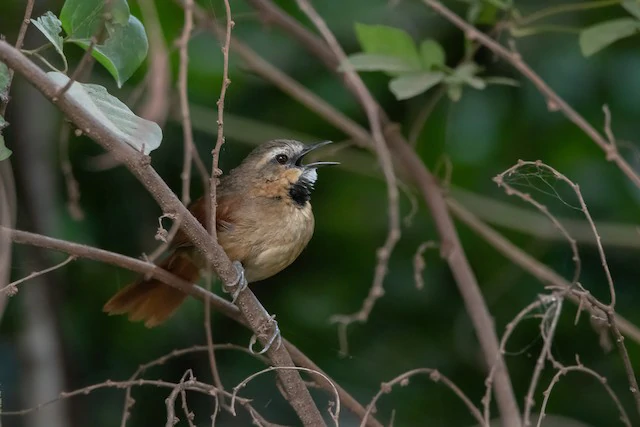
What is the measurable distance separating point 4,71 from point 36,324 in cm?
188

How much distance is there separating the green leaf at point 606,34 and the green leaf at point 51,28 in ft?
4.64

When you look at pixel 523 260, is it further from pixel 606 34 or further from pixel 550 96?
pixel 606 34

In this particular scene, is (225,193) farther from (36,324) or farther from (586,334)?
(586,334)

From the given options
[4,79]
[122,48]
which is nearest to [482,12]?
[122,48]

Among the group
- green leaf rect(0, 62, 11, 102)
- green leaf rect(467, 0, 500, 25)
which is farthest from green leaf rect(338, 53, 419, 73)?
green leaf rect(0, 62, 11, 102)

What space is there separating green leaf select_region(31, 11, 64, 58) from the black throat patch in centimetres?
105

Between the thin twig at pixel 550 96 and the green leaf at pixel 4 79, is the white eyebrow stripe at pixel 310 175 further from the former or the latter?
the green leaf at pixel 4 79

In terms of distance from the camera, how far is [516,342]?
3436mm

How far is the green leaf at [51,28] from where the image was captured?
1783 mm

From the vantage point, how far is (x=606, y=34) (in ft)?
8.50

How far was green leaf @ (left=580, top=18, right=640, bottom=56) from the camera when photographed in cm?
258

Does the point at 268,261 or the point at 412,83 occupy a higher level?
the point at 412,83

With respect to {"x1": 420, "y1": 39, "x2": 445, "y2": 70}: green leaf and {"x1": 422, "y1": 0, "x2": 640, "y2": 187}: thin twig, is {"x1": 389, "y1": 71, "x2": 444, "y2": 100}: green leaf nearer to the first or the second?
{"x1": 420, "y1": 39, "x2": 445, "y2": 70}: green leaf

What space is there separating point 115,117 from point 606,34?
1.46m
